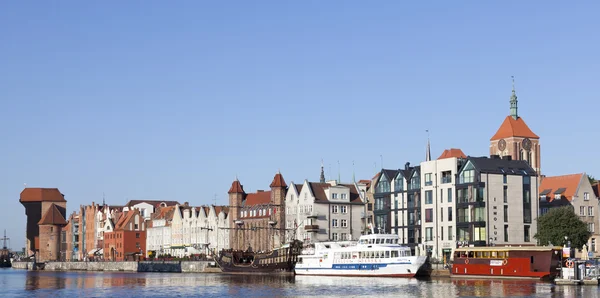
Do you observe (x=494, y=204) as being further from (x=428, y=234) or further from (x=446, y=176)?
(x=428, y=234)

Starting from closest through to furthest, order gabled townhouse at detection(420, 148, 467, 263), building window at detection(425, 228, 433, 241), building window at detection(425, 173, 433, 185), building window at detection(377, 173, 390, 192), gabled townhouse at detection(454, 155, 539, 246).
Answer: gabled townhouse at detection(454, 155, 539, 246), gabled townhouse at detection(420, 148, 467, 263), building window at detection(425, 228, 433, 241), building window at detection(425, 173, 433, 185), building window at detection(377, 173, 390, 192)

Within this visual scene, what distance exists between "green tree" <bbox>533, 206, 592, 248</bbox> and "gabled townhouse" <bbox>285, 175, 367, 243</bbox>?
45.1 metres

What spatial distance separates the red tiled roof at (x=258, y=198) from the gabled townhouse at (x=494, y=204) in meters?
56.5

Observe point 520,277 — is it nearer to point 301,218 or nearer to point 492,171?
point 492,171

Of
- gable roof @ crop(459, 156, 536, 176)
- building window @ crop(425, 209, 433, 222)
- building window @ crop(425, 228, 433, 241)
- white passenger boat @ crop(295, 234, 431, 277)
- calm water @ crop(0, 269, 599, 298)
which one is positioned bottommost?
calm water @ crop(0, 269, 599, 298)

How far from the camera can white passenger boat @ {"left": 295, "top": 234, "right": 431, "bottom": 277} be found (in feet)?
398

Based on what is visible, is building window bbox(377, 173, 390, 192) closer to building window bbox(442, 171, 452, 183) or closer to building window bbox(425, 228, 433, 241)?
building window bbox(425, 228, 433, 241)

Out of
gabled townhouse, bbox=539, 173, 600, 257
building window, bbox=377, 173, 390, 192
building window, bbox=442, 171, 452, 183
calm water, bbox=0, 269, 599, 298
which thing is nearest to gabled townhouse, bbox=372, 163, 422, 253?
building window, bbox=377, 173, 390, 192

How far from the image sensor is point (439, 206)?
138 m

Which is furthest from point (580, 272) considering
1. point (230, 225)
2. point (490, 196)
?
point (230, 225)

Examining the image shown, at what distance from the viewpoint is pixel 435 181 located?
139 m

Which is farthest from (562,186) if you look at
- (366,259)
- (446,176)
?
(366,259)

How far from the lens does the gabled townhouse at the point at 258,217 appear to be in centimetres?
17538

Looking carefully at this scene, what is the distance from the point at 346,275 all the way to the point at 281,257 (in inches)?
775
